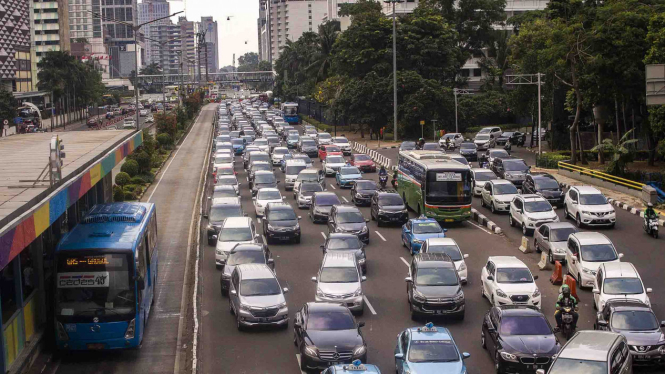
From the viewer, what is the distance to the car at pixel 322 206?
3821 cm

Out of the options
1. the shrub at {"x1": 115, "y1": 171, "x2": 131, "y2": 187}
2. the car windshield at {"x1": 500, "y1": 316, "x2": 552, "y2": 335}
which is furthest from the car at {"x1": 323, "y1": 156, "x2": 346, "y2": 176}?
the car windshield at {"x1": 500, "y1": 316, "x2": 552, "y2": 335}

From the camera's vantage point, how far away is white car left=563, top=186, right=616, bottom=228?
116 feet

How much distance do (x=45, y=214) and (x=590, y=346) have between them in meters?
11.1

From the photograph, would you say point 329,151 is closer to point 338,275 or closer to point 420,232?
point 420,232

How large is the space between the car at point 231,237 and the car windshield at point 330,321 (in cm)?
920

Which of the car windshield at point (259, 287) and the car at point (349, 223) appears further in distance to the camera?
the car at point (349, 223)

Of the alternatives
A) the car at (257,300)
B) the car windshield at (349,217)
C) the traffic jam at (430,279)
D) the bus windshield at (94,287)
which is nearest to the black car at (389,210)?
the traffic jam at (430,279)

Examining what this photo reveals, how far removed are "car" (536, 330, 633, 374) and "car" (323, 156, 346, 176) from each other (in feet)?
127

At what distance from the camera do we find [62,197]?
61.1 feet

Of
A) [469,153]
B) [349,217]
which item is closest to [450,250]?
[349,217]

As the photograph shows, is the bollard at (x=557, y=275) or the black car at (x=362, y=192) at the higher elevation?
the black car at (x=362, y=192)

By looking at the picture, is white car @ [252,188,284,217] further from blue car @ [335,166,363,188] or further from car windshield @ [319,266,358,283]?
car windshield @ [319,266,358,283]

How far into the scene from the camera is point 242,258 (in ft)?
86.4

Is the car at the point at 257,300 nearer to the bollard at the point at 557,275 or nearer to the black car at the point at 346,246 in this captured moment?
the black car at the point at 346,246
